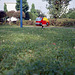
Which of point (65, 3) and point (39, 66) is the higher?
point (65, 3)

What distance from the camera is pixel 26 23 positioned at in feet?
80.5

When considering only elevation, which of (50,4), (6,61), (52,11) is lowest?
(6,61)

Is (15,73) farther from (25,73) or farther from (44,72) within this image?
(44,72)

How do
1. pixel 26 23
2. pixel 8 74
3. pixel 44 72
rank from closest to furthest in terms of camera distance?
pixel 8 74 → pixel 44 72 → pixel 26 23

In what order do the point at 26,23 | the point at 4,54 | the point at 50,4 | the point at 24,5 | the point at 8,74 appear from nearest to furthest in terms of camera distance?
the point at 8,74 < the point at 4,54 < the point at 26,23 < the point at 50,4 < the point at 24,5

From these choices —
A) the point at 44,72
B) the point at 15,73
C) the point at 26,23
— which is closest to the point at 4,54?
the point at 15,73

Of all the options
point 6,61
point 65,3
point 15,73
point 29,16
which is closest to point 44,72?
point 15,73

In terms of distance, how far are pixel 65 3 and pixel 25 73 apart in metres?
25.9

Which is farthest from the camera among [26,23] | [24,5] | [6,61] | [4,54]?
[24,5]

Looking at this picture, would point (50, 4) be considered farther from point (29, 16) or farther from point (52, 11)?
point (29, 16)

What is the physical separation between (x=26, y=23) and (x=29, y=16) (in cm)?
1994

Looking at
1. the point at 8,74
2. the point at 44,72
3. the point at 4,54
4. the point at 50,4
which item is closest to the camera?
the point at 8,74

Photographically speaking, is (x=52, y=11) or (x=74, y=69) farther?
(x=52, y=11)

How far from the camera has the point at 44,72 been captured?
5.90ft
